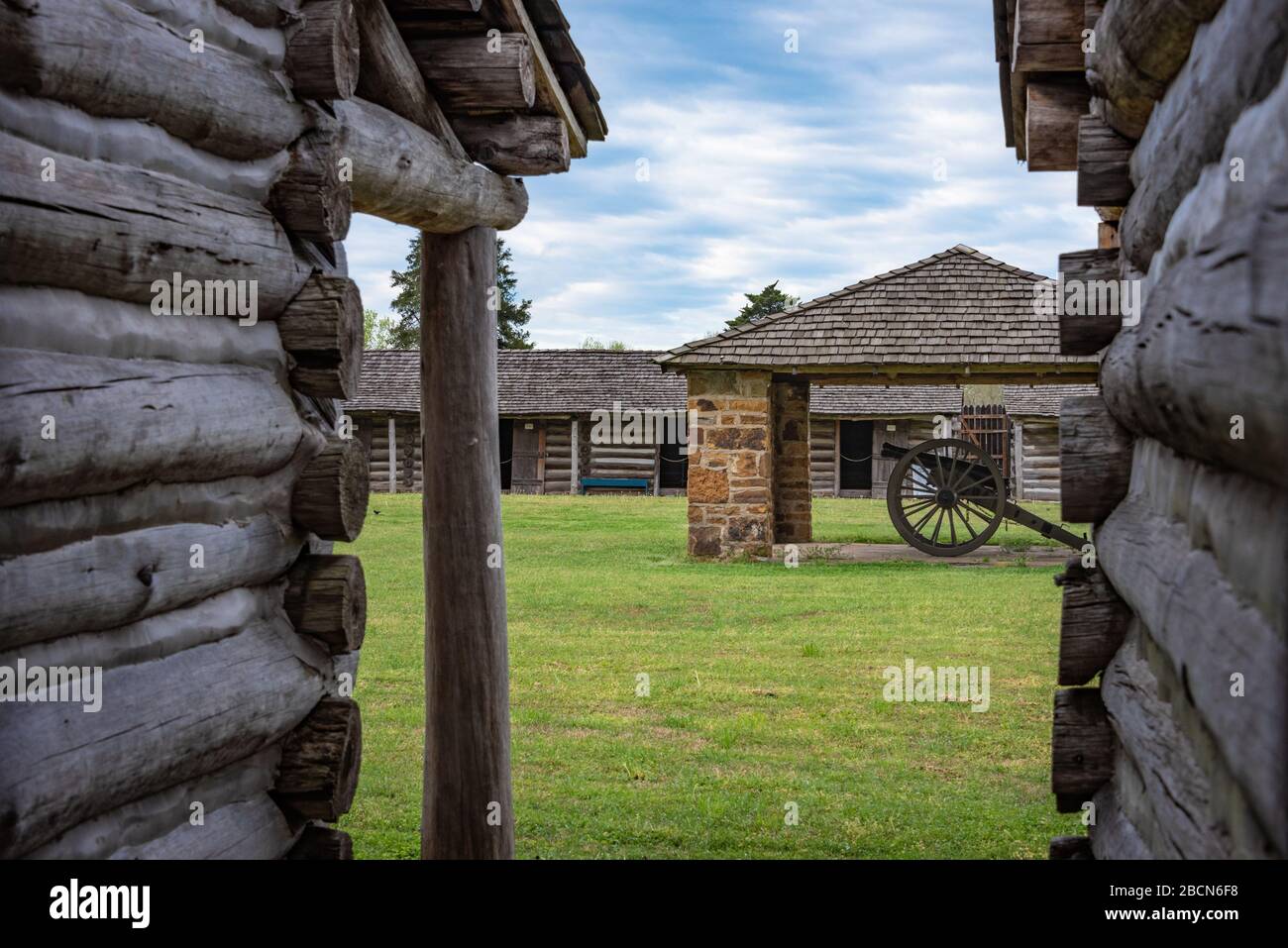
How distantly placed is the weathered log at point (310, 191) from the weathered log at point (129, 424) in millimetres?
473

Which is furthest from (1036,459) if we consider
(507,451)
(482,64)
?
(482,64)

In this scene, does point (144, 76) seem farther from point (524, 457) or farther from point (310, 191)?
point (524, 457)

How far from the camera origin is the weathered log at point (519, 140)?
17.8 ft

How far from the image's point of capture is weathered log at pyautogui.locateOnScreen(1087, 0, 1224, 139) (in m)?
2.68

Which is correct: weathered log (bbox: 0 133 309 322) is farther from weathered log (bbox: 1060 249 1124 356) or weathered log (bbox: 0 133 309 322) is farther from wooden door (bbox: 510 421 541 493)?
wooden door (bbox: 510 421 541 493)

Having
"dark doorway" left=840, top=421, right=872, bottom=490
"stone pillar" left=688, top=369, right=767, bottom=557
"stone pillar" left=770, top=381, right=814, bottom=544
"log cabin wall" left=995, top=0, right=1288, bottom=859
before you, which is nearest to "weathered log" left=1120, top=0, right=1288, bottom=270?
"log cabin wall" left=995, top=0, right=1288, bottom=859

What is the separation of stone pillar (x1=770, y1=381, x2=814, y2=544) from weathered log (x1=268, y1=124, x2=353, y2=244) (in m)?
13.7

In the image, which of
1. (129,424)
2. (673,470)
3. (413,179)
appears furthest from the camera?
(673,470)

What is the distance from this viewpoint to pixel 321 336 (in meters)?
3.74

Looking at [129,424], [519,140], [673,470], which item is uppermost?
[519,140]
